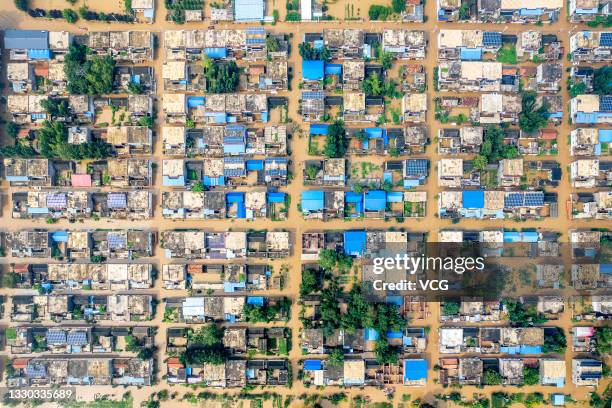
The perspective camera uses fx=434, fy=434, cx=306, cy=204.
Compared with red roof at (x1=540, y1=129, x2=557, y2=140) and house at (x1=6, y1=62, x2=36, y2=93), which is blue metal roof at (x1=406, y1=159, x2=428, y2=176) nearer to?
red roof at (x1=540, y1=129, x2=557, y2=140)

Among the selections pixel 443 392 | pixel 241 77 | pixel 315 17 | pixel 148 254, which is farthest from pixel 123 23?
pixel 443 392

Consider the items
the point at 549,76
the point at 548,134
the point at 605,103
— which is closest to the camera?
the point at 549,76

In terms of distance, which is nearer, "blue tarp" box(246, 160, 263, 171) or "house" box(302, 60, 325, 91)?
"house" box(302, 60, 325, 91)

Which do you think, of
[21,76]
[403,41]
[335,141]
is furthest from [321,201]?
[21,76]

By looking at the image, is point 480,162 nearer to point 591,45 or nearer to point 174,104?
point 591,45

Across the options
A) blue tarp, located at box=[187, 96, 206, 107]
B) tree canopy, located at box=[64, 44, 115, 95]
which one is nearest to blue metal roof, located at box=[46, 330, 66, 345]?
tree canopy, located at box=[64, 44, 115, 95]
